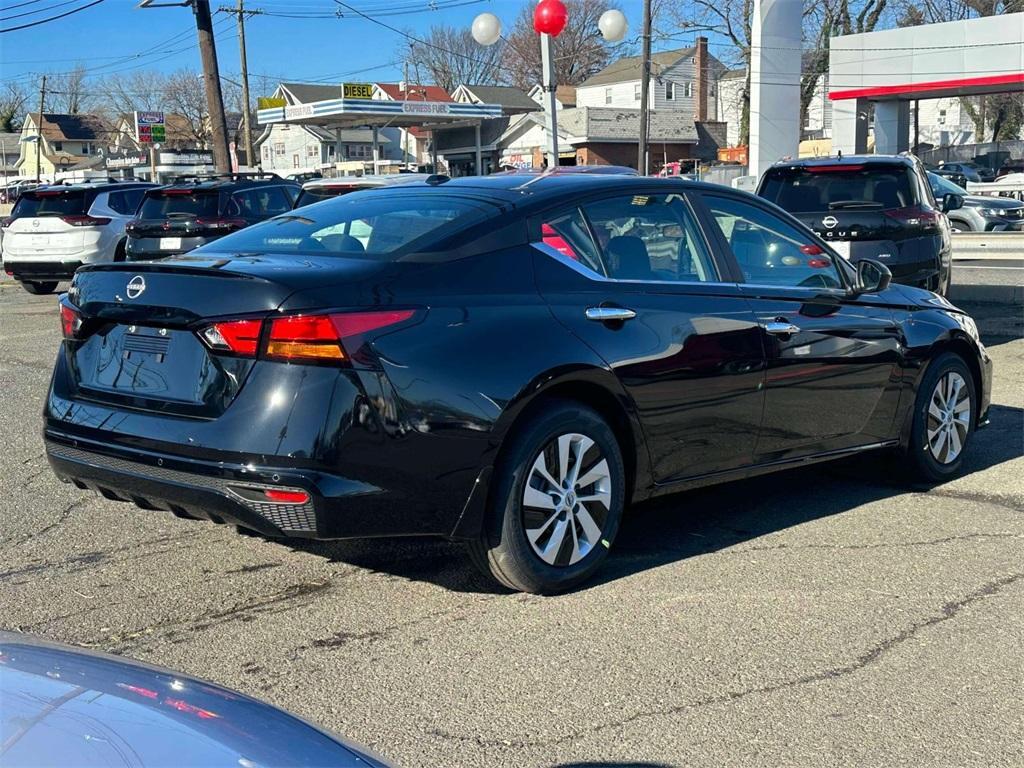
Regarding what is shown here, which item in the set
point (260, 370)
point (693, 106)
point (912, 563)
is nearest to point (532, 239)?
point (260, 370)

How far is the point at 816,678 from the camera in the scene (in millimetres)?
3822

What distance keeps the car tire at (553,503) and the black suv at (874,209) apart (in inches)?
236

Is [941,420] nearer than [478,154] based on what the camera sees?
Yes

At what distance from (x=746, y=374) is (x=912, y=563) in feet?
3.55

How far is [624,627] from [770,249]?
2.38 m

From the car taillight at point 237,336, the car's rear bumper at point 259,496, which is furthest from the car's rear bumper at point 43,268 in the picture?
the car taillight at point 237,336

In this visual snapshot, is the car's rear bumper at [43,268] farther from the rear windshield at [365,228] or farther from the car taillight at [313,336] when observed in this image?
the car taillight at [313,336]

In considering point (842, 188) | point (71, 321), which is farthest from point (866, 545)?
point (842, 188)

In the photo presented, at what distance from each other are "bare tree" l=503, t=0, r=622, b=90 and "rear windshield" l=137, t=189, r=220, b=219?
72699 millimetres

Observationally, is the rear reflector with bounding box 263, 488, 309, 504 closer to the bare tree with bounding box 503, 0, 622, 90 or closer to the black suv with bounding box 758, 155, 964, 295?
the black suv with bounding box 758, 155, 964, 295

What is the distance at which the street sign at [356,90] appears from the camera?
42.0 meters

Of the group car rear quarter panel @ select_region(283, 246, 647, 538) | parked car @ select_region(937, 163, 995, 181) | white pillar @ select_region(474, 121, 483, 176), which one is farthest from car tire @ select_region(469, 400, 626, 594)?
white pillar @ select_region(474, 121, 483, 176)

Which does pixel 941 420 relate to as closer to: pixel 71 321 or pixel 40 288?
pixel 71 321

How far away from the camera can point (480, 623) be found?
427 cm
